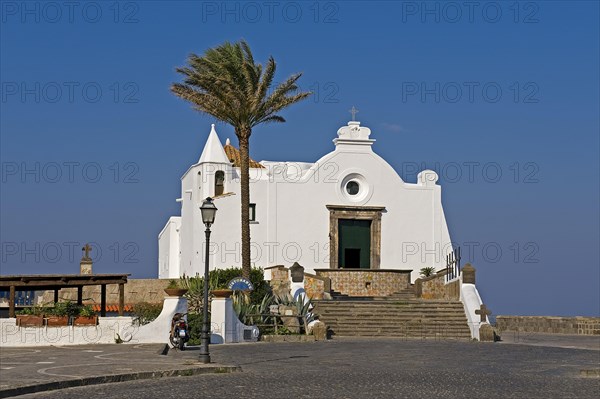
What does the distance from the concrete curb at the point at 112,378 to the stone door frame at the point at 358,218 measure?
24.8 m

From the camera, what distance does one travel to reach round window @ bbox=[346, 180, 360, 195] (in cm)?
4372

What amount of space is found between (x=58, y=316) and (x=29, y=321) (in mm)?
909

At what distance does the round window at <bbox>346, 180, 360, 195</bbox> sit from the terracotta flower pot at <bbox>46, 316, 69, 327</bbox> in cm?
1990

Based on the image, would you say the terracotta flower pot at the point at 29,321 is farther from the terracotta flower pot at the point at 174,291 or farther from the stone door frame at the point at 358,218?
the stone door frame at the point at 358,218

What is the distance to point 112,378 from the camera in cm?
1564

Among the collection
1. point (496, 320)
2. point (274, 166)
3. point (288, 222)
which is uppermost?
point (274, 166)

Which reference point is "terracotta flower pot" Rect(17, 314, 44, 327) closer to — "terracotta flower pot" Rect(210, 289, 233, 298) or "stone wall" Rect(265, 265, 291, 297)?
"terracotta flower pot" Rect(210, 289, 233, 298)

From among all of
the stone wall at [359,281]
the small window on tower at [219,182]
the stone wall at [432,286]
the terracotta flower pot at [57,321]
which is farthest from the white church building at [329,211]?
the terracotta flower pot at [57,321]

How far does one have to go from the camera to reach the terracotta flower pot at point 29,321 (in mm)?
25734

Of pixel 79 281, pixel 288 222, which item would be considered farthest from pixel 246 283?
pixel 288 222

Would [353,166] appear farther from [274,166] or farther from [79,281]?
[79,281]

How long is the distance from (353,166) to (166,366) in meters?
26.4

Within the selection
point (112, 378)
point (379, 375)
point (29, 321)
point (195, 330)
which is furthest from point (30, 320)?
point (379, 375)

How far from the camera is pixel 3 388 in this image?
44.5 ft
